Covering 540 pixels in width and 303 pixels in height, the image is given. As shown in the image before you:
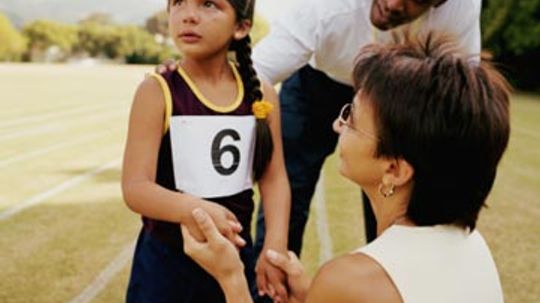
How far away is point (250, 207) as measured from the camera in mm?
2105

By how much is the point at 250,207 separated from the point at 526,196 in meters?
5.78

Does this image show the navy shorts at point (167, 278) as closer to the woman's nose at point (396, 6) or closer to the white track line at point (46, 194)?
the woman's nose at point (396, 6)

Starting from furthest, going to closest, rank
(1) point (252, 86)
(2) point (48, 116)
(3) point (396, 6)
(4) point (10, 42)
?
(4) point (10, 42)
(2) point (48, 116)
(3) point (396, 6)
(1) point (252, 86)

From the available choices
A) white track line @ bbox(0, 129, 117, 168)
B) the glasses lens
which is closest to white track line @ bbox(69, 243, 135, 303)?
the glasses lens

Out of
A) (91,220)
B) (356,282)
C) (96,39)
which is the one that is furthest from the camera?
(96,39)

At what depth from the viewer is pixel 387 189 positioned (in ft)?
5.27

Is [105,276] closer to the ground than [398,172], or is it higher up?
closer to the ground

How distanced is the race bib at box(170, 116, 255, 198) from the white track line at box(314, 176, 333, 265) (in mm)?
2467

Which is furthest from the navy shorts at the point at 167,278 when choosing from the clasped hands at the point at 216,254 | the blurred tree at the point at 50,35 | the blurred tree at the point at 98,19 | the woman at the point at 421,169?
the blurred tree at the point at 98,19

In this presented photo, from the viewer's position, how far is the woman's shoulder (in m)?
1.38

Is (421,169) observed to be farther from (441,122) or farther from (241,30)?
(241,30)

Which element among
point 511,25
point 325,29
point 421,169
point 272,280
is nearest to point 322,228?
point 325,29

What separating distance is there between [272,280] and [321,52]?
4.28ft

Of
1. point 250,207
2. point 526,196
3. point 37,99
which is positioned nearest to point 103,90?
point 37,99
